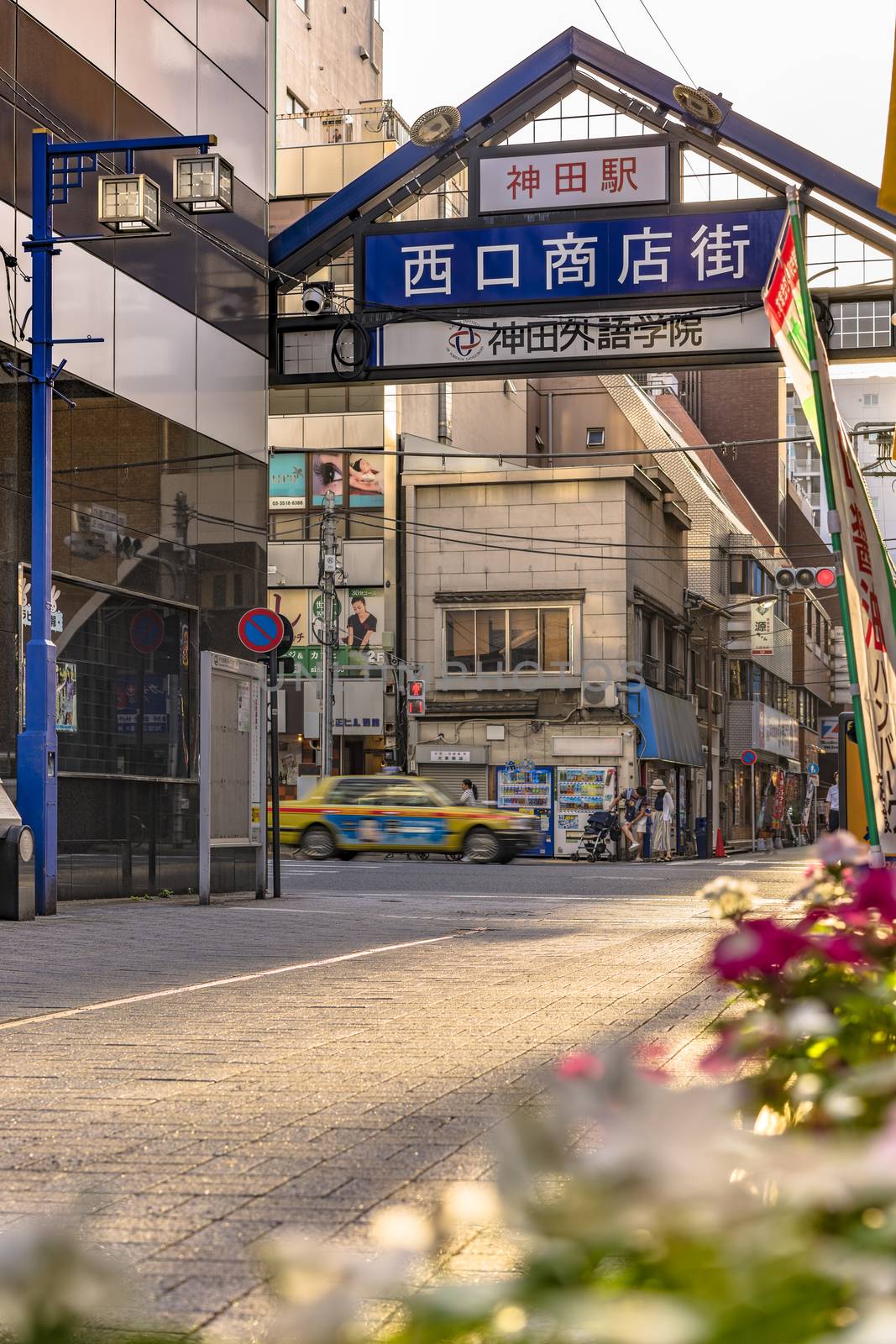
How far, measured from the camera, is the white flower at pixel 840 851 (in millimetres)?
3746

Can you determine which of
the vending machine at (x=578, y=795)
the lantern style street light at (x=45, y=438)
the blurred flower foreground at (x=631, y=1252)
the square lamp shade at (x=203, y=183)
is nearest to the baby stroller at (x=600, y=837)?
the vending machine at (x=578, y=795)

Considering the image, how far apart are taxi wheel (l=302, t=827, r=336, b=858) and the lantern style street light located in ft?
62.0

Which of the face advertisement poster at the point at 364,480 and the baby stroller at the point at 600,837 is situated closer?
the baby stroller at the point at 600,837

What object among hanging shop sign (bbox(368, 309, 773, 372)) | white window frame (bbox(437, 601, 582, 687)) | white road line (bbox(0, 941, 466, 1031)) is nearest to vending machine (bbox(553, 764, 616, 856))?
white window frame (bbox(437, 601, 582, 687))

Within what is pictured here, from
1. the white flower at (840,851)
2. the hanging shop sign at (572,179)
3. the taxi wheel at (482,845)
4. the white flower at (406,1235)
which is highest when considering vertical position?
the hanging shop sign at (572,179)

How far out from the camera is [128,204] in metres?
15.6

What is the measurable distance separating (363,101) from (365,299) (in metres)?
34.3

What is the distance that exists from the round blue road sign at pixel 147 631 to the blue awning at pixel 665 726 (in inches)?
1030

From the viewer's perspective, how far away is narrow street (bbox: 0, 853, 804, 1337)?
164 inches

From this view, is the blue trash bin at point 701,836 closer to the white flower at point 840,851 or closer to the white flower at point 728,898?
the white flower at point 728,898

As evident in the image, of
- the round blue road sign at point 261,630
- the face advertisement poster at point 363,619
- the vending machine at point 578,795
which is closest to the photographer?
the round blue road sign at point 261,630

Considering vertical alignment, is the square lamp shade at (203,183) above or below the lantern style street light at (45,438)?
above

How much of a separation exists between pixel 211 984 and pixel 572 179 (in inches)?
602

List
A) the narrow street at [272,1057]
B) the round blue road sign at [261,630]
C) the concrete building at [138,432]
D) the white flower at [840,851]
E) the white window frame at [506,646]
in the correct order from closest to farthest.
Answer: the white flower at [840,851] < the narrow street at [272,1057] < the concrete building at [138,432] < the round blue road sign at [261,630] < the white window frame at [506,646]
